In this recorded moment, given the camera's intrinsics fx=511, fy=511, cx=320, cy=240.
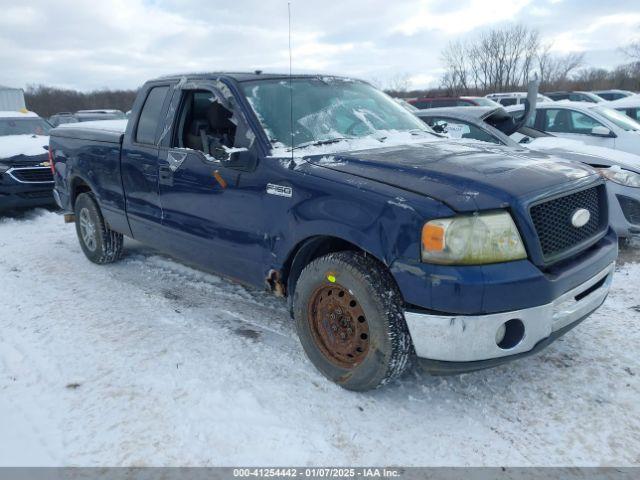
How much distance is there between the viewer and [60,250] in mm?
6289

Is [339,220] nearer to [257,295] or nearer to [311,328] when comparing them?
[311,328]

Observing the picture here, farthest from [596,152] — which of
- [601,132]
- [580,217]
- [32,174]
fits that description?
[32,174]

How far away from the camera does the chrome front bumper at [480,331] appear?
8.29 feet

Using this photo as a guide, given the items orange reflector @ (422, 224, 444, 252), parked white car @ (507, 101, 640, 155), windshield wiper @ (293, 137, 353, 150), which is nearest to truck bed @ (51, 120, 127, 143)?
windshield wiper @ (293, 137, 353, 150)

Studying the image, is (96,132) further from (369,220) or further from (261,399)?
(369,220)

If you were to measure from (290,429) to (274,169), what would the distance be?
1.55m

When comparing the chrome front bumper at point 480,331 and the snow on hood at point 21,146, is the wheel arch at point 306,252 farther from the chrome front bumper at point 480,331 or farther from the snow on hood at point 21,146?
the snow on hood at point 21,146

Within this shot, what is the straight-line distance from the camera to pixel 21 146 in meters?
8.37

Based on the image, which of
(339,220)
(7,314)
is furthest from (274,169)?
(7,314)

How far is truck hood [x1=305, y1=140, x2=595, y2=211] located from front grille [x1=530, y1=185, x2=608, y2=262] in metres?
0.09

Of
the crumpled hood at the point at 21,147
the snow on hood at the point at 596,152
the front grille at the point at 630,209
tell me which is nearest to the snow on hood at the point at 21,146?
the crumpled hood at the point at 21,147

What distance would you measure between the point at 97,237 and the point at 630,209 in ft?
18.7

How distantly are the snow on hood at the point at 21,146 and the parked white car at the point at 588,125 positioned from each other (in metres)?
7.95

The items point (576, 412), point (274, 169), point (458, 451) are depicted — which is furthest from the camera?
point (274, 169)
